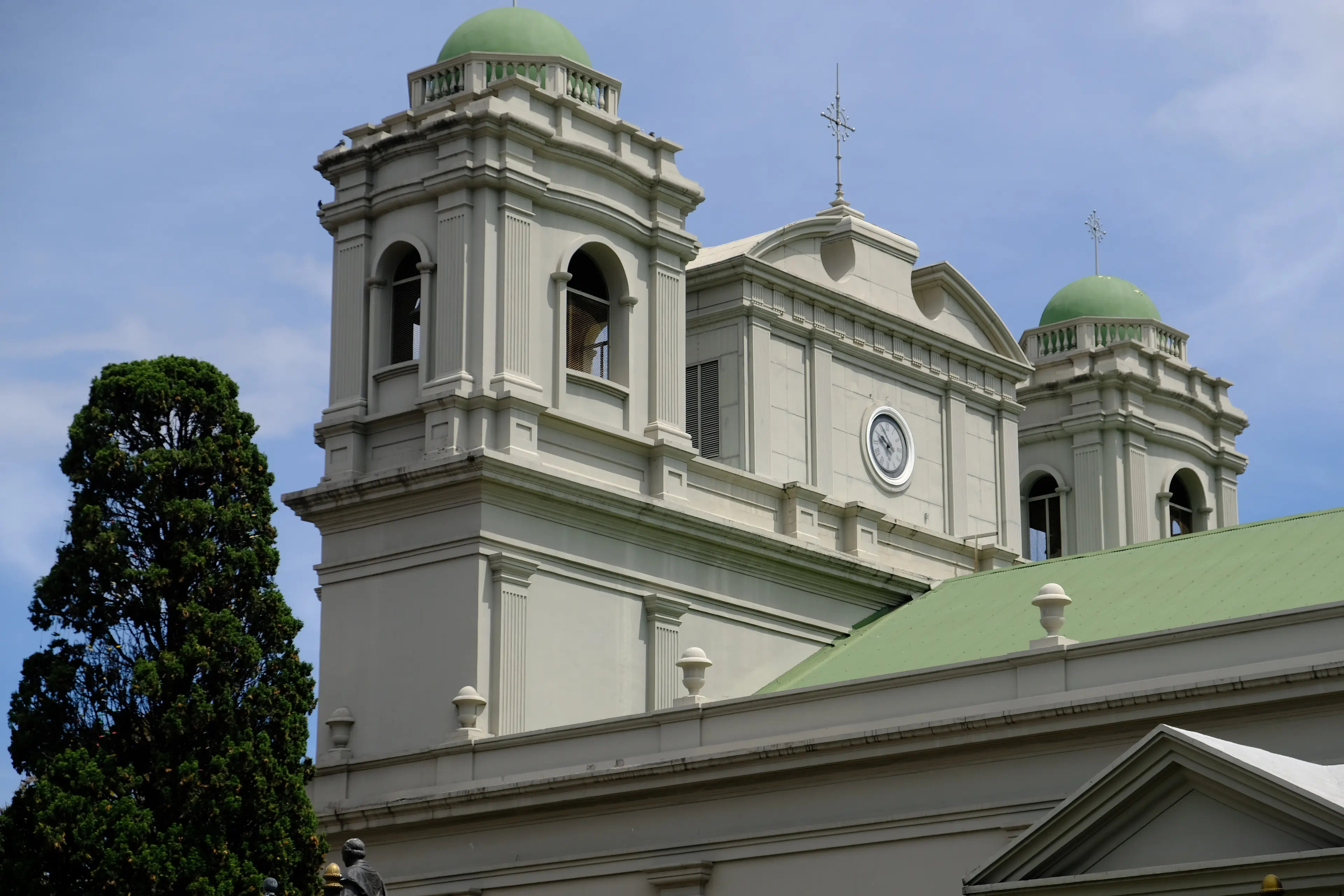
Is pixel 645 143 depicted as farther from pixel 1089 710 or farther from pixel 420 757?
pixel 1089 710

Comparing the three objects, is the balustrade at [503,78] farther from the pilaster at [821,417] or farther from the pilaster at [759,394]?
the pilaster at [821,417]

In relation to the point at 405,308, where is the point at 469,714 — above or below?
below

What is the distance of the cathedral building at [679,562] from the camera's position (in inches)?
1227

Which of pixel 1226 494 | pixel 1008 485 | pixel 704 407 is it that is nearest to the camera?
pixel 704 407

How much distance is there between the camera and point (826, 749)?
3219 centimetres

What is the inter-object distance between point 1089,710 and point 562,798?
→ 348 inches

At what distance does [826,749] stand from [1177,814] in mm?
9122

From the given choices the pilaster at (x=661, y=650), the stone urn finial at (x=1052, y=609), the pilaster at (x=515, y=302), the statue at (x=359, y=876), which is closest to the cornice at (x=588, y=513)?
the pilaster at (x=661, y=650)

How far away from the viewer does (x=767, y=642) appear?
136 ft

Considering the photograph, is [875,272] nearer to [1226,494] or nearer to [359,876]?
[1226,494]

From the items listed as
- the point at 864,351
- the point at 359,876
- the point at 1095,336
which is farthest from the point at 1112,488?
the point at 359,876

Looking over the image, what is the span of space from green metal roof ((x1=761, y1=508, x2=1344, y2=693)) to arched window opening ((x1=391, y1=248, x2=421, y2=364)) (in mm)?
8683

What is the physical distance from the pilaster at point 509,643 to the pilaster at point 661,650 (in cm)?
263

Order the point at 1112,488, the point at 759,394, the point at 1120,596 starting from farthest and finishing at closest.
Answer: the point at 1112,488, the point at 759,394, the point at 1120,596
